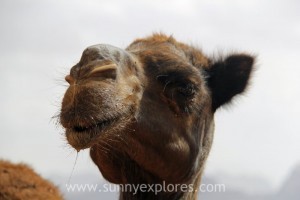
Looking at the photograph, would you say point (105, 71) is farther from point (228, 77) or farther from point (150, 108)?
point (228, 77)

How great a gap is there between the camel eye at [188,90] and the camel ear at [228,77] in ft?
2.20

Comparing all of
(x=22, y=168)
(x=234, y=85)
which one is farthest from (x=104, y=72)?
(x=22, y=168)

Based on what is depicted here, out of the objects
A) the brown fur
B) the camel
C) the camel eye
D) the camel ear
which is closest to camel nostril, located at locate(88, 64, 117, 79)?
the camel

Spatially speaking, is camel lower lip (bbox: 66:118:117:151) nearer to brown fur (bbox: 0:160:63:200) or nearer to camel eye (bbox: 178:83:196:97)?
camel eye (bbox: 178:83:196:97)

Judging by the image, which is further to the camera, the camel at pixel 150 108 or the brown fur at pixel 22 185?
the brown fur at pixel 22 185

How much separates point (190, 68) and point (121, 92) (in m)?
1.45

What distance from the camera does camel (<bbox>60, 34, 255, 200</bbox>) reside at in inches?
197

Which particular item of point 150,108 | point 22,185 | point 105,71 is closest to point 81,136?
point 105,71

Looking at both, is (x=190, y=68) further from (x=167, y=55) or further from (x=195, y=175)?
(x=195, y=175)

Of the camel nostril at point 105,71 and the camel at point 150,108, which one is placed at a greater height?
the camel nostril at point 105,71

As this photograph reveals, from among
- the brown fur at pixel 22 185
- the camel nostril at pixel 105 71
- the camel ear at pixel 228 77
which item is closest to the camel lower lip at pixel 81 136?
the camel nostril at pixel 105 71

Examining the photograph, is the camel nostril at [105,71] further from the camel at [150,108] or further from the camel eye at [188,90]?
the camel eye at [188,90]

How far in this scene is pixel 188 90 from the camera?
6.40m

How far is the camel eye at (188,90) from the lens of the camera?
6.33m
